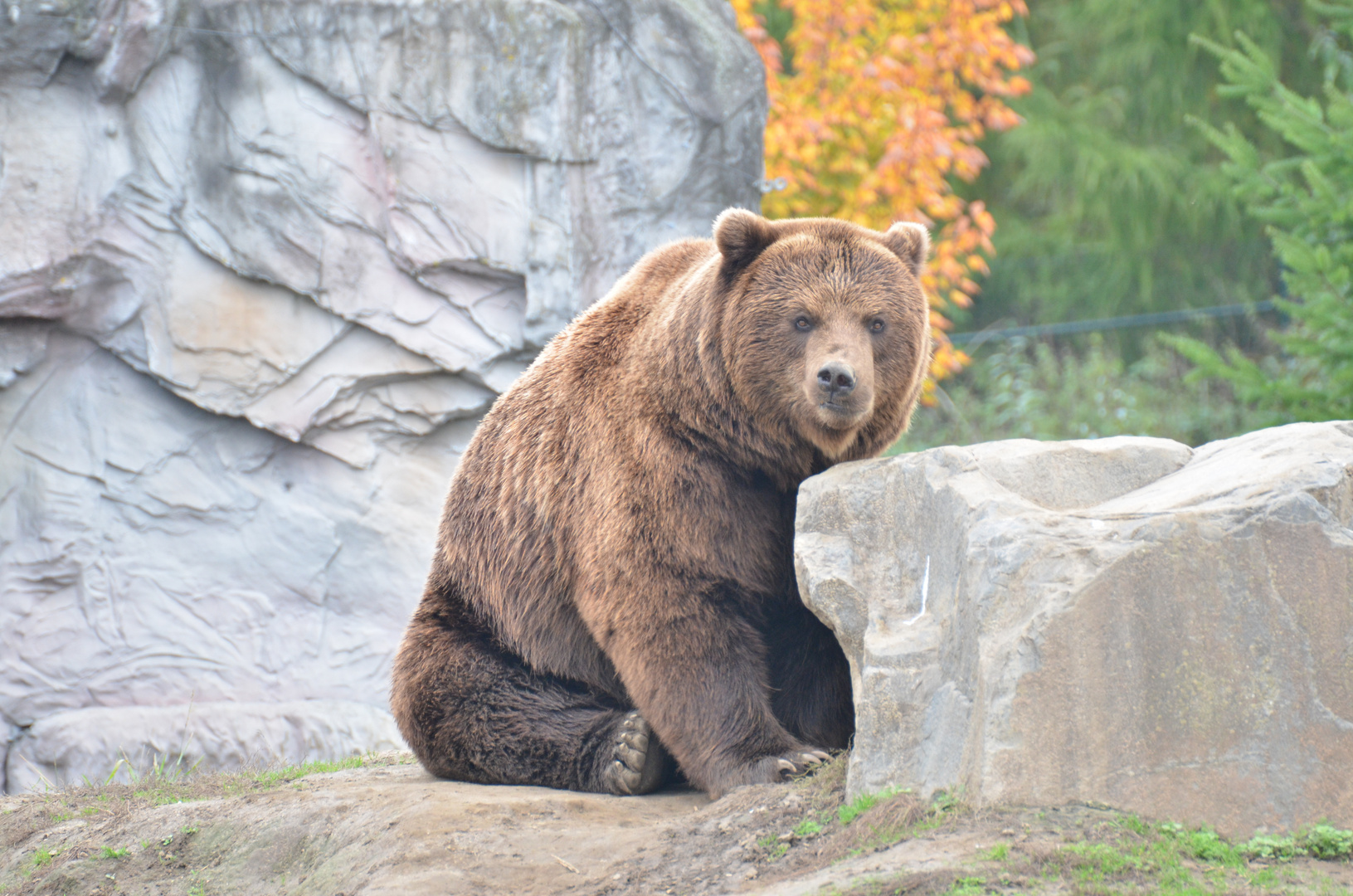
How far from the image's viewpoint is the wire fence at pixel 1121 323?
1169cm

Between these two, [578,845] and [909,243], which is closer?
[578,845]

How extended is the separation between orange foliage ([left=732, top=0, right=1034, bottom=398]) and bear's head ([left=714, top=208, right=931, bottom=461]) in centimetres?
530

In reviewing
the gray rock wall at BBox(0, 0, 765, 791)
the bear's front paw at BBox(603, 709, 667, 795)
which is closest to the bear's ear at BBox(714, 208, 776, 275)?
the bear's front paw at BBox(603, 709, 667, 795)

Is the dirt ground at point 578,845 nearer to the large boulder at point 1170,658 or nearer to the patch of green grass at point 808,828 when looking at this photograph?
the patch of green grass at point 808,828

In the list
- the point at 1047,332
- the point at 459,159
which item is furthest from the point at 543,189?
the point at 1047,332

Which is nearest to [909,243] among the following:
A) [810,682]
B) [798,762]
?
[810,682]

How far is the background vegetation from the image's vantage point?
11.7m

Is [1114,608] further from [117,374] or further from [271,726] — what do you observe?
[117,374]

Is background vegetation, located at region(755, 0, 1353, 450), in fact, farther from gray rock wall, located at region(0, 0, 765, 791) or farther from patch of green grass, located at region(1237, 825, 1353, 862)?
patch of green grass, located at region(1237, 825, 1353, 862)

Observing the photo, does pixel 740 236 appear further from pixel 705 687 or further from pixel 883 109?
pixel 883 109

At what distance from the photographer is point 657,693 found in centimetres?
366

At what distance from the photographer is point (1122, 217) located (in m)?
13.4

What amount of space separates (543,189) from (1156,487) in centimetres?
514

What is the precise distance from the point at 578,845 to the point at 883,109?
24.1 ft
